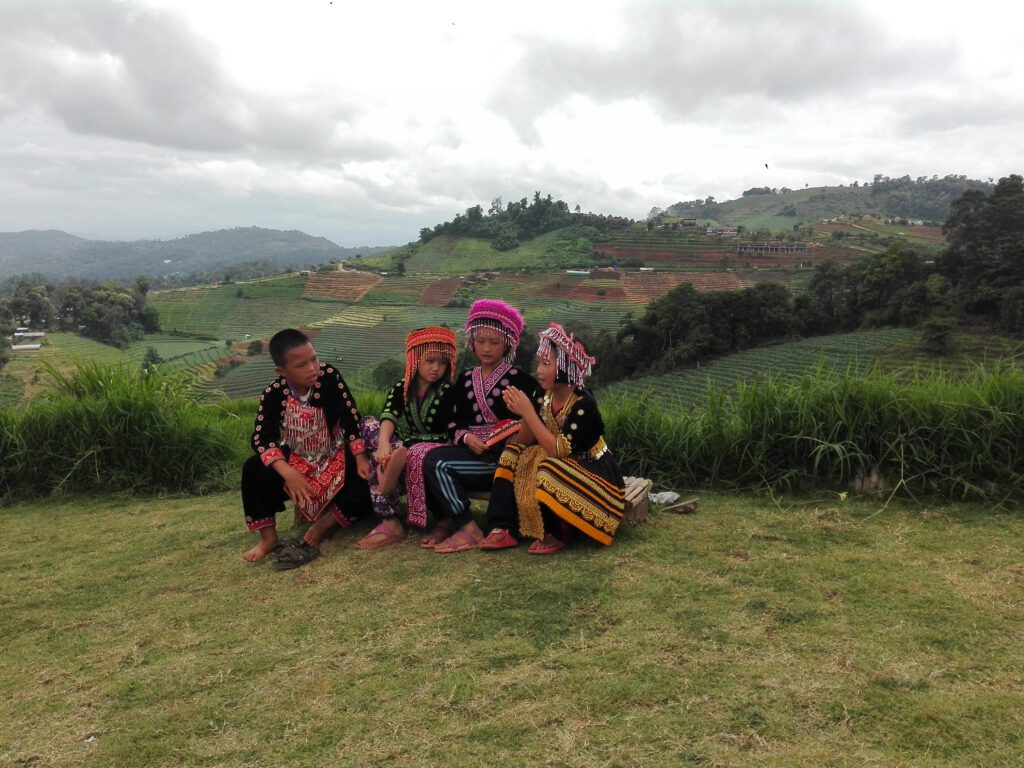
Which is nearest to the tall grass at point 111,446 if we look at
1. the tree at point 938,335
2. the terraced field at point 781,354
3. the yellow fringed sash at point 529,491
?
the yellow fringed sash at point 529,491

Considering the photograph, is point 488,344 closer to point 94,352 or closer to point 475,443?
point 475,443

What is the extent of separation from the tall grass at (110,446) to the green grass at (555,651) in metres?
1.37

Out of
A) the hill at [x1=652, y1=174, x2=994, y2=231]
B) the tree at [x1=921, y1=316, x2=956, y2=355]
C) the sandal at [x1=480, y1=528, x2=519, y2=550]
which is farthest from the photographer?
the hill at [x1=652, y1=174, x2=994, y2=231]

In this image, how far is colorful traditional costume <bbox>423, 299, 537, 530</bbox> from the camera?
3.57m

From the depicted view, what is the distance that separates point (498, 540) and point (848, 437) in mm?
2389

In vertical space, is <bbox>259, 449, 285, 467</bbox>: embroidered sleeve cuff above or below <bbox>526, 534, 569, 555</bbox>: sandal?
above

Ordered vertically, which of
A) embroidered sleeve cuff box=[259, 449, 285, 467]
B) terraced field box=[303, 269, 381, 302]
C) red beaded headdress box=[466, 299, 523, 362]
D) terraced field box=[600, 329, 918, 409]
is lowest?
terraced field box=[600, 329, 918, 409]

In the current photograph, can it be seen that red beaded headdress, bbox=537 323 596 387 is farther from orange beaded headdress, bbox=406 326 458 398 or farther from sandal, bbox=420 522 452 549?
sandal, bbox=420 522 452 549

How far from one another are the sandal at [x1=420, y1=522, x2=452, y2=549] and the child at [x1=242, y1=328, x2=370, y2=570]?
49 centimetres

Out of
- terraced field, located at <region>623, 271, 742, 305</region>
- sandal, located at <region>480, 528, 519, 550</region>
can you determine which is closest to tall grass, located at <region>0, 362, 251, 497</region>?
sandal, located at <region>480, 528, 519, 550</region>

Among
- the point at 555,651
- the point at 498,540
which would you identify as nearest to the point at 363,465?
the point at 498,540

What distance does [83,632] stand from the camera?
2.85 m

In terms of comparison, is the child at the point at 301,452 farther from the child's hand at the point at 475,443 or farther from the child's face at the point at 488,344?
the child's face at the point at 488,344

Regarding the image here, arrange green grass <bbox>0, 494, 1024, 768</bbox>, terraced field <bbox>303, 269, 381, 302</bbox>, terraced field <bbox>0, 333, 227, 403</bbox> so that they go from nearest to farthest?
green grass <bbox>0, 494, 1024, 768</bbox> < terraced field <bbox>0, 333, 227, 403</bbox> < terraced field <bbox>303, 269, 381, 302</bbox>
